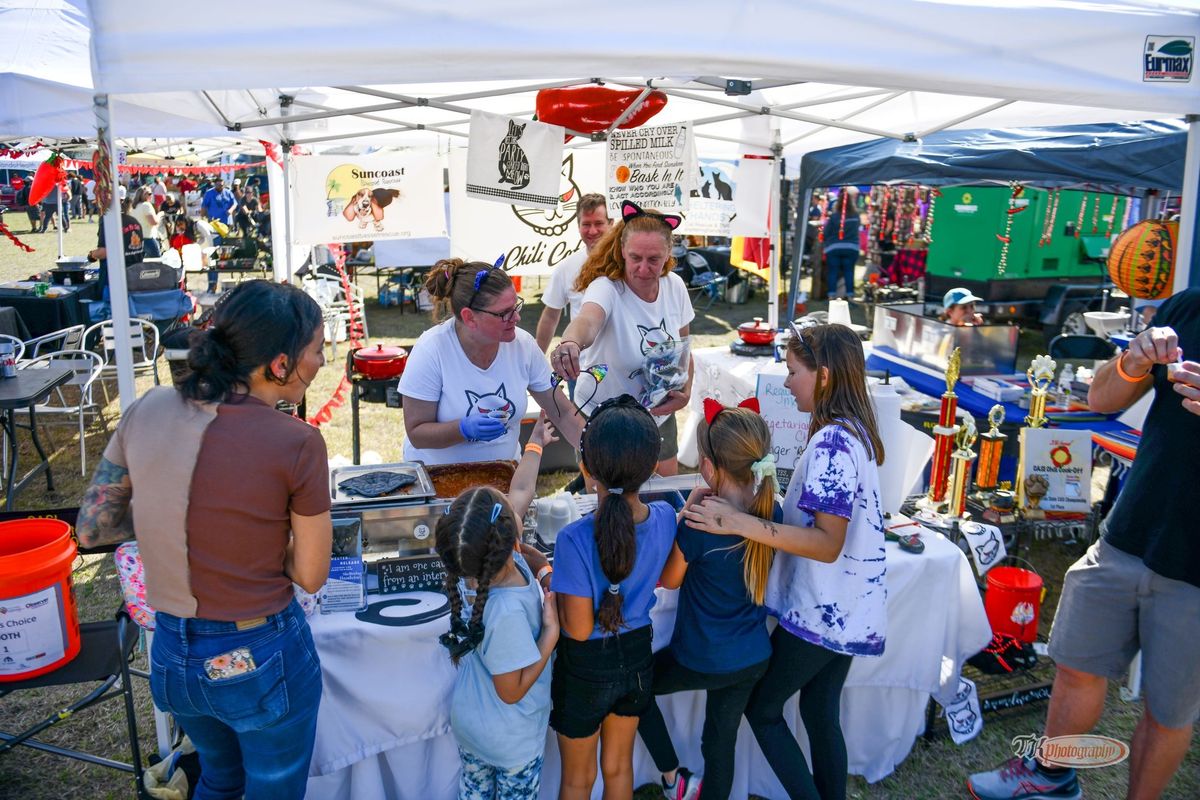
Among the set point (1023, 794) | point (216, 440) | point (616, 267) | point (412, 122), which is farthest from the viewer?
point (412, 122)

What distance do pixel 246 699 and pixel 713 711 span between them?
1.19m

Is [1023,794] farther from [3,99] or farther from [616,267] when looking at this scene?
[3,99]

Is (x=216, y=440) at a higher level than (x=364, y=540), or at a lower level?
higher

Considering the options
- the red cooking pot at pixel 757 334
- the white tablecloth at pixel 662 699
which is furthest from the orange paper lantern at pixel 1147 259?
the red cooking pot at pixel 757 334

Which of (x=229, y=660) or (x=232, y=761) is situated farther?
(x=232, y=761)

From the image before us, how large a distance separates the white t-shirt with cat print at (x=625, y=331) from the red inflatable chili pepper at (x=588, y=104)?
1415 millimetres

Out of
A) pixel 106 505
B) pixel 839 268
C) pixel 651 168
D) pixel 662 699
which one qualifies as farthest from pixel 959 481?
pixel 839 268

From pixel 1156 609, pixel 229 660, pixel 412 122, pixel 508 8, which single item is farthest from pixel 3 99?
pixel 1156 609

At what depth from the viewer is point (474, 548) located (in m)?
1.86

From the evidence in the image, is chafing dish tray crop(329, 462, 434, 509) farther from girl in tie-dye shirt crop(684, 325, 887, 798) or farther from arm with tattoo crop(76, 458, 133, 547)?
girl in tie-dye shirt crop(684, 325, 887, 798)

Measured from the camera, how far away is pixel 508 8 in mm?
2412

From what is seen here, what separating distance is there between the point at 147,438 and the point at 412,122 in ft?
14.1

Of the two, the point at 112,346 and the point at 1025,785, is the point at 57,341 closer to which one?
the point at 112,346

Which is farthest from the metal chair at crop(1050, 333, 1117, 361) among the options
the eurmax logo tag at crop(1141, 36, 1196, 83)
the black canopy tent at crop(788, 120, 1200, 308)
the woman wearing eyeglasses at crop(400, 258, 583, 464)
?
the woman wearing eyeglasses at crop(400, 258, 583, 464)
